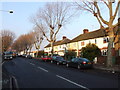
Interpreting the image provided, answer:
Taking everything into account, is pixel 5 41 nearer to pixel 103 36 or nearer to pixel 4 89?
pixel 103 36

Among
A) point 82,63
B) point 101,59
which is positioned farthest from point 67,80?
point 101,59

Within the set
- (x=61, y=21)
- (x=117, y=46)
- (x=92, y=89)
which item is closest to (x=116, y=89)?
(x=92, y=89)

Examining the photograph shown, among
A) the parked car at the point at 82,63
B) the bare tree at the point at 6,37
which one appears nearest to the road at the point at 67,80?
the parked car at the point at 82,63

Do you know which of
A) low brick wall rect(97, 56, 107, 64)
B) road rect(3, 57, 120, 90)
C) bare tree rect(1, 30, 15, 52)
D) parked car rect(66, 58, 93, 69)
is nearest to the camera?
road rect(3, 57, 120, 90)

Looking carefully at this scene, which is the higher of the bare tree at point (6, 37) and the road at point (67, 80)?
the bare tree at point (6, 37)

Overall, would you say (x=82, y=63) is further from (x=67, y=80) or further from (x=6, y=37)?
(x=6, y=37)

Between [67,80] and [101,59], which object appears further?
[101,59]

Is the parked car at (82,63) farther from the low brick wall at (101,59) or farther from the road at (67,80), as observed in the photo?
the low brick wall at (101,59)

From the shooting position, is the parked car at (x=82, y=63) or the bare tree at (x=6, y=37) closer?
the parked car at (x=82, y=63)

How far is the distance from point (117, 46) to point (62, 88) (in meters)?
28.1

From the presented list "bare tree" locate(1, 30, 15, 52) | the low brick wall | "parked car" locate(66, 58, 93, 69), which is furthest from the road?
"bare tree" locate(1, 30, 15, 52)

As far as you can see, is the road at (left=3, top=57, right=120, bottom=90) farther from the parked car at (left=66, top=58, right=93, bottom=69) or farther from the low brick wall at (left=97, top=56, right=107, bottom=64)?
the low brick wall at (left=97, top=56, right=107, bottom=64)

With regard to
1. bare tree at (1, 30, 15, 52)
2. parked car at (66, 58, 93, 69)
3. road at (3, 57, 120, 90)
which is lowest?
road at (3, 57, 120, 90)

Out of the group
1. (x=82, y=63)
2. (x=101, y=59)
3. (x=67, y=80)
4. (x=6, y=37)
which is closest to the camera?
(x=67, y=80)
